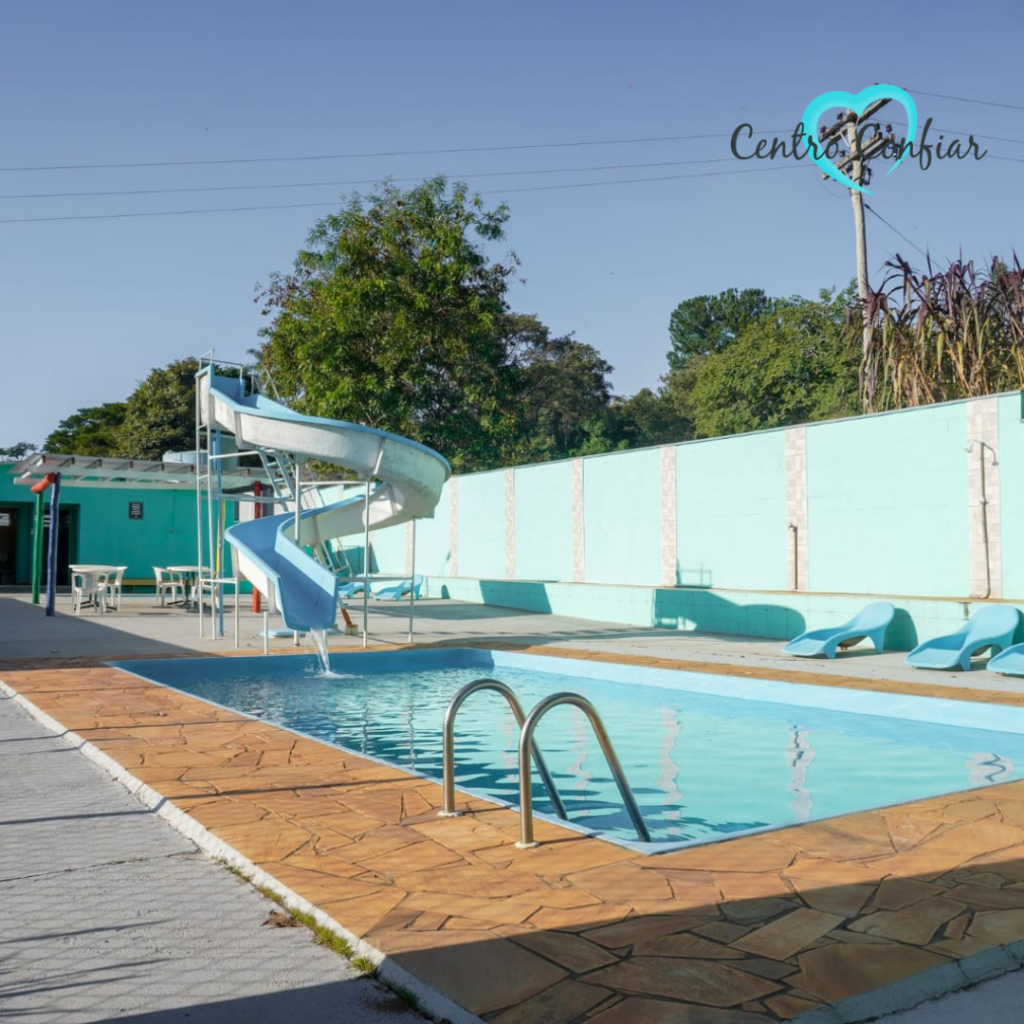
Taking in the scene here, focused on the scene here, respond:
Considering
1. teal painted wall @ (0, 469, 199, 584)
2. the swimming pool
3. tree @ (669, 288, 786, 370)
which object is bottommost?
the swimming pool

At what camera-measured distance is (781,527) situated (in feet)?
50.6

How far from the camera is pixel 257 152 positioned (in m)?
23.3

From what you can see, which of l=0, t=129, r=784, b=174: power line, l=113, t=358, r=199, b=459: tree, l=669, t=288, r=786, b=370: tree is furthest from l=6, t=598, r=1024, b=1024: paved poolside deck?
l=669, t=288, r=786, b=370: tree

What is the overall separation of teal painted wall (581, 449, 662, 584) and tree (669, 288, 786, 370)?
45.6 m

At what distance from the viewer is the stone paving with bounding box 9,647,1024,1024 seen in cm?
260

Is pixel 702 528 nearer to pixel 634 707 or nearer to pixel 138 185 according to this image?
pixel 634 707

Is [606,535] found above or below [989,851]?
above

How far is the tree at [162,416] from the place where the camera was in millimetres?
41150

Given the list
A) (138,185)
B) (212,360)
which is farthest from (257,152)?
(212,360)

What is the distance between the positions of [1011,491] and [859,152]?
40.2ft

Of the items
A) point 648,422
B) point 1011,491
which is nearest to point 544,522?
point 1011,491

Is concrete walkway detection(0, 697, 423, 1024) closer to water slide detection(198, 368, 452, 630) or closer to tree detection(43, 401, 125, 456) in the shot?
water slide detection(198, 368, 452, 630)

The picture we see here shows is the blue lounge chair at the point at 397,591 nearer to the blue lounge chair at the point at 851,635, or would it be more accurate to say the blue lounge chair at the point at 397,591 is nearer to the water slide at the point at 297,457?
the water slide at the point at 297,457

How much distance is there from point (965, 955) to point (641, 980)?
0.95 meters
